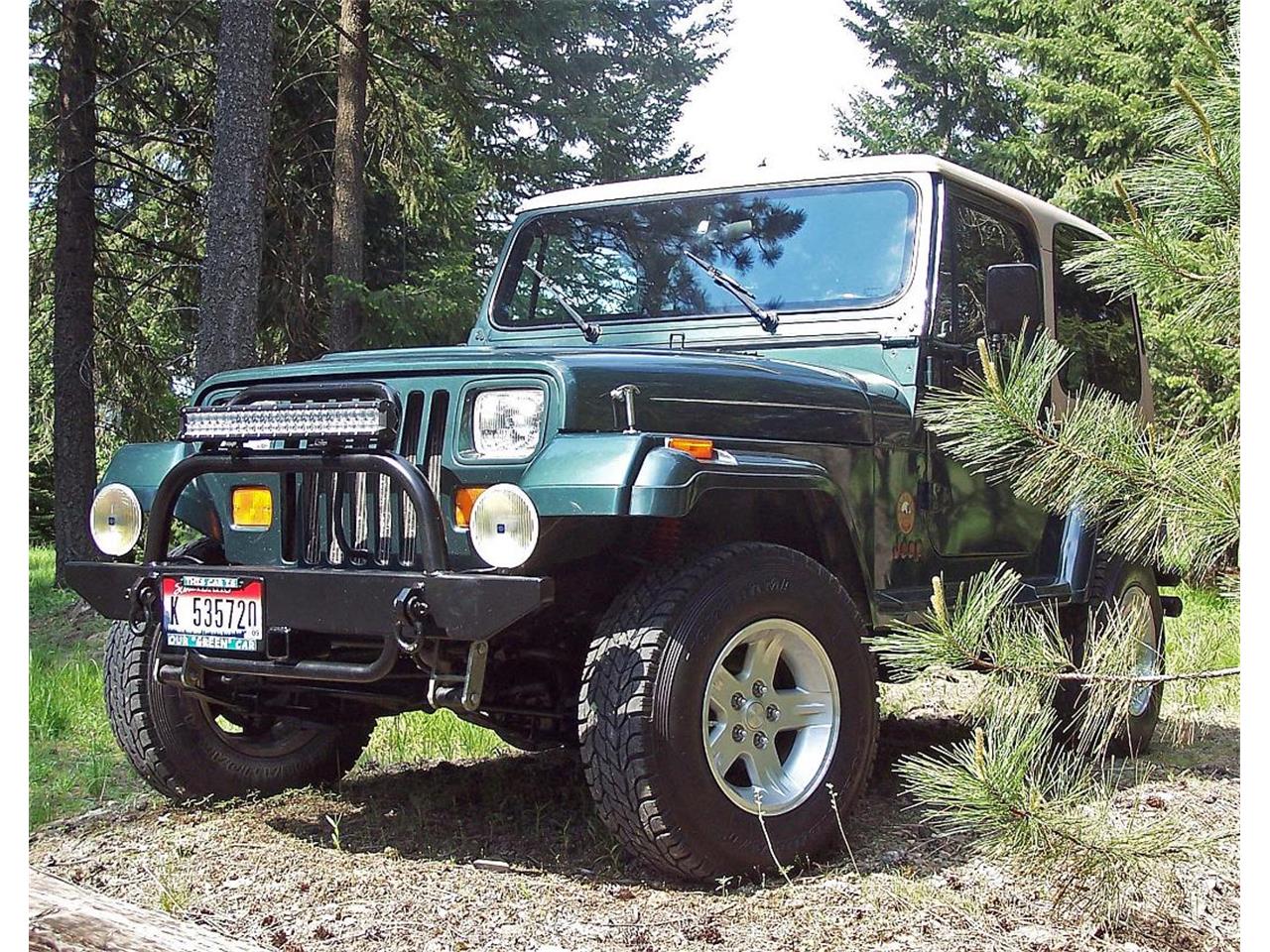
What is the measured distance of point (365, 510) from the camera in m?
3.55

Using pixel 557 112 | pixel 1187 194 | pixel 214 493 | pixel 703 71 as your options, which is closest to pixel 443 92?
pixel 557 112

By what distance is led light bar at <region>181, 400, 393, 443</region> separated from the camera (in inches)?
129

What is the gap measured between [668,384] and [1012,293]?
1.17 m

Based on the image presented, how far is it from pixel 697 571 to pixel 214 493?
4.79ft

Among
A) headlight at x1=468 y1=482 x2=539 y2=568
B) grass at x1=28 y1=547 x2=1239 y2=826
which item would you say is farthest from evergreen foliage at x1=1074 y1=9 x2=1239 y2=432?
headlight at x1=468 y1=482 x2=539 y2=568

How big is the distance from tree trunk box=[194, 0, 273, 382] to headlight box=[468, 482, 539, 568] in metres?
5.96

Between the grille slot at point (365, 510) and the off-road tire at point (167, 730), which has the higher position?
the grille slot at point (365, 510)

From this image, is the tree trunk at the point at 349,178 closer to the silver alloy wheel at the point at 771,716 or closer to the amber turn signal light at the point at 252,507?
the amber turn signal light at the point at 252,507

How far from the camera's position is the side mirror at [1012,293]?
402cm

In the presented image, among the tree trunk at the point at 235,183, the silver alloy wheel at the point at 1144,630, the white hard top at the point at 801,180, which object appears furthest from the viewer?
the tree trunk at the point at 235,183

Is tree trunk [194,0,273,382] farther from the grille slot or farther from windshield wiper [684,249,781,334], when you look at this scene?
the grille slot

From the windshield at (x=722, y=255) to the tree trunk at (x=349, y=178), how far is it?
21.2ft

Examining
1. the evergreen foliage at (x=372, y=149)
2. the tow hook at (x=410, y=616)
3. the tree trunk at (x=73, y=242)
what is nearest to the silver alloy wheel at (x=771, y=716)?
the tow hook at (x=410, y=616)

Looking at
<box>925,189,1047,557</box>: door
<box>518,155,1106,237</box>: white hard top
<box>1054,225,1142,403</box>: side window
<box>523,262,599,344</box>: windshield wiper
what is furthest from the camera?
<box>1054,225,1142,403</box>: side window
